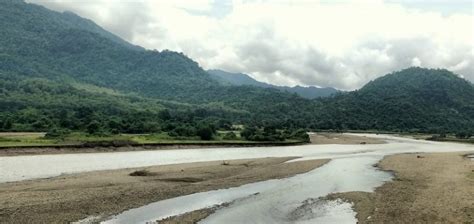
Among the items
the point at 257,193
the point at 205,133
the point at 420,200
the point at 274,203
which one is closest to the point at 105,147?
the point at 205,133

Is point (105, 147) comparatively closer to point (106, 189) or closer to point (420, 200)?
point (106, 189)

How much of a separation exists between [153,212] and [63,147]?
179 ft

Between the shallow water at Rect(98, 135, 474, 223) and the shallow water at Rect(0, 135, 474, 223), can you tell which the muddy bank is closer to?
the shallow water at Rect(0, 135, 474, 223)

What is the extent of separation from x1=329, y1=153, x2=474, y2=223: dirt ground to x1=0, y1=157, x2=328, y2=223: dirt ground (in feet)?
46.2

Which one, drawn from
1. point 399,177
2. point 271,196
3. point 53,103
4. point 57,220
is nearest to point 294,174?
point 399,177

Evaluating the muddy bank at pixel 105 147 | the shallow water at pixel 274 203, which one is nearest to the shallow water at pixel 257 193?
the shallow water at pixel 274 203

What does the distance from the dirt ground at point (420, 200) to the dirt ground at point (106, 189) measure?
1408 centimetres

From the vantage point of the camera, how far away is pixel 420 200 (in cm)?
3731

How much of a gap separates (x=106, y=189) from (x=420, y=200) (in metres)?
25.8

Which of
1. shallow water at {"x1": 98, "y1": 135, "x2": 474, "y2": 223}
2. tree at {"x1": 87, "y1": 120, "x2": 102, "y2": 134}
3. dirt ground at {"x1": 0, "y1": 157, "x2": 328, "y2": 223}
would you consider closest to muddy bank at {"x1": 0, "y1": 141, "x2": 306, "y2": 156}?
tree at {"x1": 87, "y1": 120, "x2": 102, "y2": 134}

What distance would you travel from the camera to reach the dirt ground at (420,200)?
30531mm

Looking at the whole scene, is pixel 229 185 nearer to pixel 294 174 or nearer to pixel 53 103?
pixel 294 174

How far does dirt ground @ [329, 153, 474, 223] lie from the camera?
3053 cm

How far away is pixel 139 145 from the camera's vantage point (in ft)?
309
